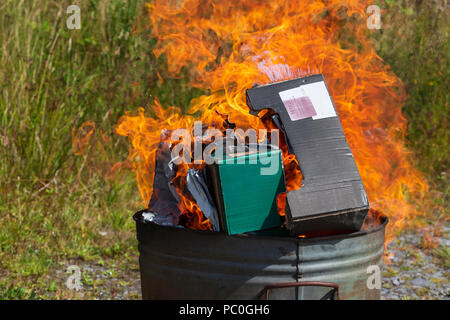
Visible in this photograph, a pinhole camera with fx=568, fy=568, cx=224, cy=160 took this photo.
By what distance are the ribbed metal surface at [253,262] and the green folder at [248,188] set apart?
0.09m

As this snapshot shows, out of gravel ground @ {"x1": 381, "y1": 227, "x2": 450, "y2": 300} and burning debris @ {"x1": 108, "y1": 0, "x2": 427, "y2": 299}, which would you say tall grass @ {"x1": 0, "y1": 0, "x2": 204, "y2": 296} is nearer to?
burning debris @ {"x1": 108, "y1": 0, "x2": 427, "y2": 299}

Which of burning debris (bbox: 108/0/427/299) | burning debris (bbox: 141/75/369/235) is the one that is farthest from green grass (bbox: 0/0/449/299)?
burning debris (bbox: 141/75/369/235)

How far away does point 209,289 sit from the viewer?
237 centimetres

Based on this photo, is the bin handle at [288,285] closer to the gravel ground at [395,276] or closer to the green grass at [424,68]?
the gravel ground at [395,276]

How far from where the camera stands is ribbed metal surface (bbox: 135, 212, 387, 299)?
229 centimetres

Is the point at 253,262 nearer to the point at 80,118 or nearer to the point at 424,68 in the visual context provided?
the point at 80,118

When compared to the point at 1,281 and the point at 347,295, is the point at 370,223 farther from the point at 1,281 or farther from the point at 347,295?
the point at 1,281

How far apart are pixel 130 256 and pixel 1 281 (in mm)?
924

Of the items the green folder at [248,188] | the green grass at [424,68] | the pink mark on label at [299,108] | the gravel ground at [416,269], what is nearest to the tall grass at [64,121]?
the green folder at [248,188]

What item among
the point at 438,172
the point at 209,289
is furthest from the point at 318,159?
the point at 438,172

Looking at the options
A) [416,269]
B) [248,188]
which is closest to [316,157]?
[248,188]

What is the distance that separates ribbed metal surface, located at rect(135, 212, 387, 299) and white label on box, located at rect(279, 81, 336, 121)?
55cm

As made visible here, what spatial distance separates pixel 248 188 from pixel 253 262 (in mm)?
305

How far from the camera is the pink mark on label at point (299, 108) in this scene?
2.49m
